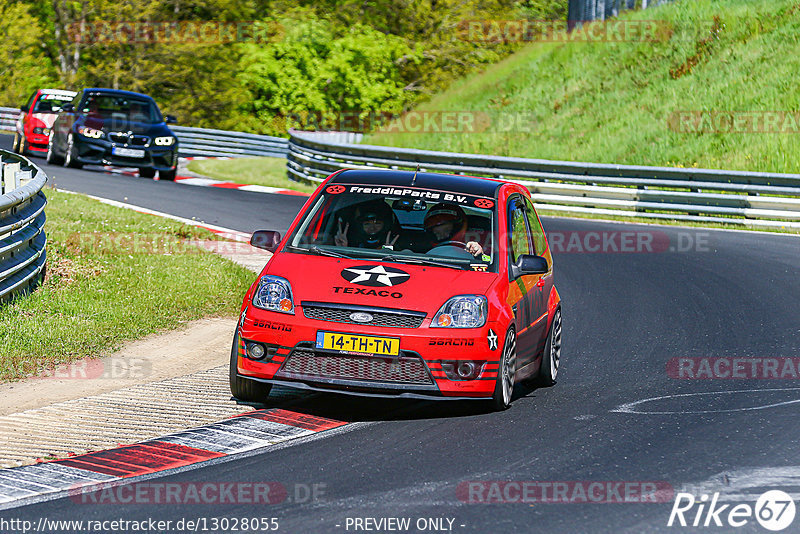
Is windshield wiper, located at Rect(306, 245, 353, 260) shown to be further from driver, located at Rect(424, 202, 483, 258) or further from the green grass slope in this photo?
the green grass slope

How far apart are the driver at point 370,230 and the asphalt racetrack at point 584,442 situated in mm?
1125

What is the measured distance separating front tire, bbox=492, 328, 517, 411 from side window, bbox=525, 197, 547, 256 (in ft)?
4.98

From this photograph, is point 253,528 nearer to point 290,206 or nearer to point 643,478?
point 643,478

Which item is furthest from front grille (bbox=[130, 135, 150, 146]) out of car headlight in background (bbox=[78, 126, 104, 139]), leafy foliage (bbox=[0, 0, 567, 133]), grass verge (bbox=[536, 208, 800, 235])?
leafy foliage (bbox=[0, 0, 567, 133])

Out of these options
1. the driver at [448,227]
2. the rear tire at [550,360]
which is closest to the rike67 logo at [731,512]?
the driver at [448,227]

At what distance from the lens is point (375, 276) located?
776cm

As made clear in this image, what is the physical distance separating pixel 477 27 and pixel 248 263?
39871mm

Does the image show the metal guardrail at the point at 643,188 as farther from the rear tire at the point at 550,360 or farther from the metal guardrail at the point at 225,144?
the rear tire at the point at 550,360

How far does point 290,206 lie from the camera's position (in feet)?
69.8

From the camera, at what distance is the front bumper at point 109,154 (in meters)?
23.9

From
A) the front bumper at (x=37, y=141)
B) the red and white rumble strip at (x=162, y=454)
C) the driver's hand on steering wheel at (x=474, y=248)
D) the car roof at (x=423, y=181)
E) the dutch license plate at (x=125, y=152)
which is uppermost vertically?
the car roof at (x=423, y=181)

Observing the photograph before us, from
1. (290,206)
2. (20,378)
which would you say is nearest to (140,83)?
(290,206)

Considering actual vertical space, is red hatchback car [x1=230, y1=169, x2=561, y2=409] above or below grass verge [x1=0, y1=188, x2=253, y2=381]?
above

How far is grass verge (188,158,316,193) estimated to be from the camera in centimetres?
2687
